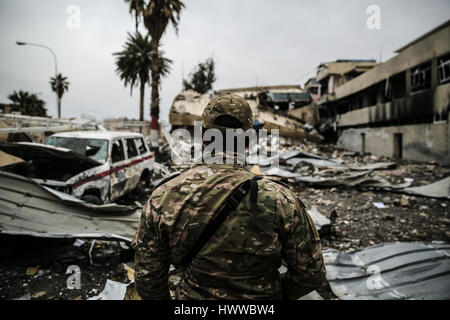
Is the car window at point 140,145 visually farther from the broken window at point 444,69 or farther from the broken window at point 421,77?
the broken window at point 421,77

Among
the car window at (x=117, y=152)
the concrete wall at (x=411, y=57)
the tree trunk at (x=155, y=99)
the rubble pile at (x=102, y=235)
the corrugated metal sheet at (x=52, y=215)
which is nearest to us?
the rubble pile at (x=102, y=235)

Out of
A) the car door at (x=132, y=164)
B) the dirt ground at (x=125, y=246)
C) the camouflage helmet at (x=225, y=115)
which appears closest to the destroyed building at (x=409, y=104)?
the dirt ground at (x=125, y=246)

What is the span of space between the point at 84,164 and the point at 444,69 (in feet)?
46.0

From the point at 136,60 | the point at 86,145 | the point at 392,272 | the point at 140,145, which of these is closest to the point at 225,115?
the point at 392,272

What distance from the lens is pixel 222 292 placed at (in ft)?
3.85

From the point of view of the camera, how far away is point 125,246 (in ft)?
12.3

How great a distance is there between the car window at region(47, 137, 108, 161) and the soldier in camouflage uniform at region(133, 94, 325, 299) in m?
4.38

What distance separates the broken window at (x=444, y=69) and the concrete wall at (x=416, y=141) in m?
1.91

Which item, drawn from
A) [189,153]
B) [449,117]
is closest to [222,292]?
[189,153]

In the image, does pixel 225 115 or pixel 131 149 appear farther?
pixel 131 149

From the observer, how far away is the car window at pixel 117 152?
→ 5.53m

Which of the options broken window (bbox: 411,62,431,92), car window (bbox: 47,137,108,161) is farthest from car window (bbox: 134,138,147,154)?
broken window (bbox: 411,62,431,92)

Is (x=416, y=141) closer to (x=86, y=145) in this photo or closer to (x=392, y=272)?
(x=392, y=272)
